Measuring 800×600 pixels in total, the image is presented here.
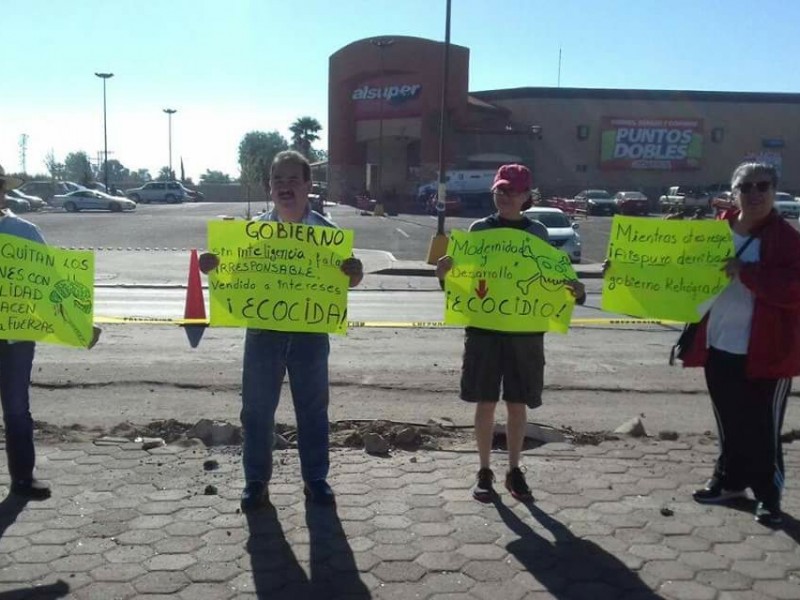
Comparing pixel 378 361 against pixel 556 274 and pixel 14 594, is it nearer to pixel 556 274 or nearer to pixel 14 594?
pixel 556 274

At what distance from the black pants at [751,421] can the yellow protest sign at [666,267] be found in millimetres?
326

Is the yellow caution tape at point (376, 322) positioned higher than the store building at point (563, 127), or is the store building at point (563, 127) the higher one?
the store building at point (563, 127)

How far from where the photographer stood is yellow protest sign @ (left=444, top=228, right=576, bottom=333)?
459cm

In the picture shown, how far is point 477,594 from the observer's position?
354 centimetres

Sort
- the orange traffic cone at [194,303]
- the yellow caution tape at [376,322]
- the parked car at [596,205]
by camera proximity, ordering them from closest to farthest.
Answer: the orange traffic cone at [194,303] → the yellow caution tape at [376,322] → the parked car at [596,205]

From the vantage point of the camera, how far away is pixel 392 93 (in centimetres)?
5984

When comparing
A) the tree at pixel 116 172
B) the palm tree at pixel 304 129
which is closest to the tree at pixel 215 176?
the tree at pixel 116 172

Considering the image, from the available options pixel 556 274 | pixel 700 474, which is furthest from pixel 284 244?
pixel 700 474

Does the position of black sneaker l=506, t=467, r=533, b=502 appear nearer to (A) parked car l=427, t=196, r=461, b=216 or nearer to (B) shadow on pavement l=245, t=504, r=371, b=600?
(B) shadow on pavement l=245, t=504, r=371, b=600

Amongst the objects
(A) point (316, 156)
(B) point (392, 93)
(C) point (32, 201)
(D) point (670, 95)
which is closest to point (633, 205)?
(D) point (670, 95)

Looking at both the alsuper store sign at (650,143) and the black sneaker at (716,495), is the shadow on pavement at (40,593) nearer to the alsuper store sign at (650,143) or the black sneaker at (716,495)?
the black sneaker at (716,495)

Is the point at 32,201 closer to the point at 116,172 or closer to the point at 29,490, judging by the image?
the point at 29,490

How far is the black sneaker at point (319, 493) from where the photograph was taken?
4445 millimetres

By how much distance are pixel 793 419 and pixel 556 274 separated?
3.38 metres
